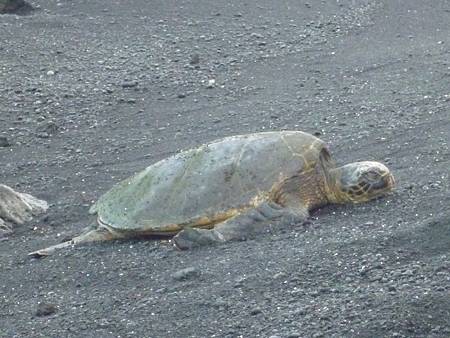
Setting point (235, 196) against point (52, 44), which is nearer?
point (235, 196)

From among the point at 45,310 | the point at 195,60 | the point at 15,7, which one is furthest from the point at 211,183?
the point at 15,7

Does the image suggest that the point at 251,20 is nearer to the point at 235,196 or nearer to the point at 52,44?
the point at 52,44

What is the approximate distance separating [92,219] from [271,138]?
1.22 meters

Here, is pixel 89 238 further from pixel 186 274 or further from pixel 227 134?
pixel 227 134

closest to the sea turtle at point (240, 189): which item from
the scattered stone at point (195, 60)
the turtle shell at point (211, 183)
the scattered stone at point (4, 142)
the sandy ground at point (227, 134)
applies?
the turtle shell at point (211, 183)

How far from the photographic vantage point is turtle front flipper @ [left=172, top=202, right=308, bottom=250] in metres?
5.23

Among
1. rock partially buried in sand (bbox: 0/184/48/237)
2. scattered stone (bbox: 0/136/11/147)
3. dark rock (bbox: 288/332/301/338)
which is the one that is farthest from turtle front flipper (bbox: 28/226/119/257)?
scattered stone (bbox: 0/136/11/147)

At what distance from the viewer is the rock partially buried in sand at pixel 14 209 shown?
6.43 m

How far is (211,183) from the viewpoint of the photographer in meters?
5.51

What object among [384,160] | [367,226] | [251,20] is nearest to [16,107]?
[251,20]

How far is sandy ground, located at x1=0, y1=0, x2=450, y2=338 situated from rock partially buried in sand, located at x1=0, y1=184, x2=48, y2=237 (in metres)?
0.09

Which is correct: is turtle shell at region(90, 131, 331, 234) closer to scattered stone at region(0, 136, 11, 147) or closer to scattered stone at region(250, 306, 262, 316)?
scattered stone at region(250, 306, 262, 316)

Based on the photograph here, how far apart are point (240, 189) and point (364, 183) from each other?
1.95 feet

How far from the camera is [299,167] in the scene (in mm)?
5555
